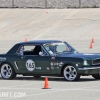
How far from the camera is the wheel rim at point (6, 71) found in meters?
17.2

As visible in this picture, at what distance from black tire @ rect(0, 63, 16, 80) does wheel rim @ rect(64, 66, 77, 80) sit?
83.5 inches

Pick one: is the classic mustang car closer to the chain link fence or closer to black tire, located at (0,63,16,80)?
black tire, located at (0,63,16,80)

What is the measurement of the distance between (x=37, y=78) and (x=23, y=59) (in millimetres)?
959

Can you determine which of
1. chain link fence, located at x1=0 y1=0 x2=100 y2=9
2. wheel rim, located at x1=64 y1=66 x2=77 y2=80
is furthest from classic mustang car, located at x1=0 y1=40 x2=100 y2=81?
chain link fence, located at x1=0 y1=0 x2=100 y2=9

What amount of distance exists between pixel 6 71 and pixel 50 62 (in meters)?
1.87

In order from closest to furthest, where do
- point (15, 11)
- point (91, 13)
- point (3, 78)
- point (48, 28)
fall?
point (3, 78)
point (48, 28)
point (91, 13)
point (15, 11)

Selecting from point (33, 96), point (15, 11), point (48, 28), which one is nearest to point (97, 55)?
point (33, 96)

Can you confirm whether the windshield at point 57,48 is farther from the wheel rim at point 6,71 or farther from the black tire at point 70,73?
the wheel rim at point 6,71

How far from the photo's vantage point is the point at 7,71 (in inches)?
679

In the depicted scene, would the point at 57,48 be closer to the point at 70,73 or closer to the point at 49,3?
the point at 70,73

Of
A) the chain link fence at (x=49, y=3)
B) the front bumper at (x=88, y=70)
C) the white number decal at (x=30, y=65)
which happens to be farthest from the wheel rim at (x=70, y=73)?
the chain link fence at (x=49, y=3)

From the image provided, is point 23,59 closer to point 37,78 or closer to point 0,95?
point 37,78

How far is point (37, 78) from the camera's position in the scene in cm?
1738

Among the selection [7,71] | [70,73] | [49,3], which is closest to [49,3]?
[49,3]
